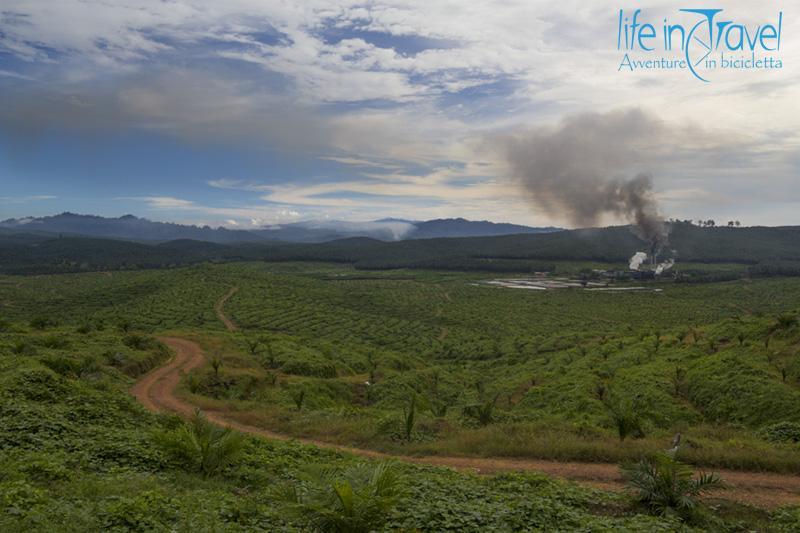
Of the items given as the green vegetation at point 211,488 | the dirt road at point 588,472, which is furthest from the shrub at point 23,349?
the green vegetation at point 211,488

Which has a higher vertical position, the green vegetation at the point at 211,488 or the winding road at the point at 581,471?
the green vegetation at the point at 211,488

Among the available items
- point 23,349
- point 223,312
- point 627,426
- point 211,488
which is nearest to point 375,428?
point 211,488

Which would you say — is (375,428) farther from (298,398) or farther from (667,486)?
A: (667,486)

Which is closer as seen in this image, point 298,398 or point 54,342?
point 298,398

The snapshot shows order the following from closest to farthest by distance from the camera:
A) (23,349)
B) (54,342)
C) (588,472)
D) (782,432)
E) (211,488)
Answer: (211,488)
(588,472)
(782,432)
(23,349)
(54,342)

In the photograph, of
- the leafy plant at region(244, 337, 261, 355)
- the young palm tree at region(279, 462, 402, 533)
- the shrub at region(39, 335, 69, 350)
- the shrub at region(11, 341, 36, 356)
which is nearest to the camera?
the young palm tree at region(279, 462, 402, 533)

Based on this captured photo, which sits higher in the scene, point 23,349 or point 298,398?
point 23,349

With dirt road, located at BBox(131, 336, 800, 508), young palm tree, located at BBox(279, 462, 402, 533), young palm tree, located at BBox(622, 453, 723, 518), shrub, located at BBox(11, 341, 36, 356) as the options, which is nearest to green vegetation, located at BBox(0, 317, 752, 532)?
young palm tree, located at BBox(279, 462, 402, 533)

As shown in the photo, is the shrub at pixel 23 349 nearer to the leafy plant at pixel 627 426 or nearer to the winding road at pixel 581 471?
the winding road at pixel 581 471

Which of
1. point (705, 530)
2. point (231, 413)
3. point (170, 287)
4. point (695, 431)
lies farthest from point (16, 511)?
point (170, 287)

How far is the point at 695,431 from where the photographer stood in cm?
1580

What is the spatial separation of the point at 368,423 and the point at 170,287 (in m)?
80.4

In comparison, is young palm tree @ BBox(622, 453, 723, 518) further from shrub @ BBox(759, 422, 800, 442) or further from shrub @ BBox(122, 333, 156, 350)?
shrub @ BBox(122, 333, 156, 350)

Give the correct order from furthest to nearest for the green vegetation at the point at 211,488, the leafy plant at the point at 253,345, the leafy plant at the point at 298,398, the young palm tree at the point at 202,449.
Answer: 1. the leafy plant at the point at 253,345
2. the leafy plant at the point at 298,398
3. the young palm tree at the point at 202,449
4. the green vegetation at the point at 211,488
